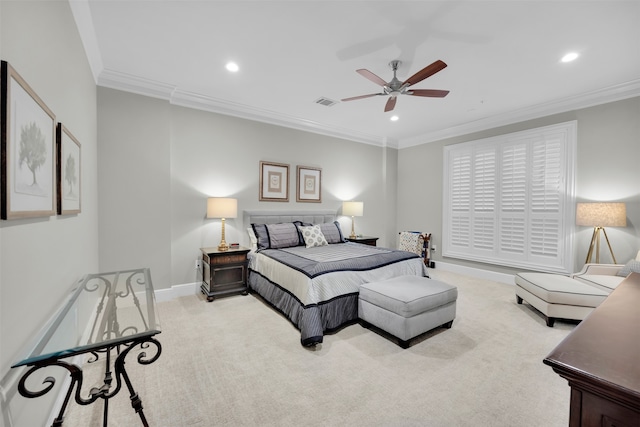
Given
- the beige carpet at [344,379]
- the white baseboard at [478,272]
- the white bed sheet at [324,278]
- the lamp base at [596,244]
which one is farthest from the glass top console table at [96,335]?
the white baseboard at [478,272]

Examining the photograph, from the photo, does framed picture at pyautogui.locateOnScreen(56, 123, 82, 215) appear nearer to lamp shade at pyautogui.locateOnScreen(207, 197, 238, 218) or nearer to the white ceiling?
the white ceiling

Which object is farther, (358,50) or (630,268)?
(630,268)

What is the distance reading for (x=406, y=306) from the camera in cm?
249

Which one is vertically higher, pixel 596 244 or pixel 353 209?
pixel 353 209

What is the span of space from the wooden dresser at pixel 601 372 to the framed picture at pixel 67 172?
2.54m

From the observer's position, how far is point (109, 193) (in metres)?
3.39

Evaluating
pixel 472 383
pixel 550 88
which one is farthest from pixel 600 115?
pixel 472 383

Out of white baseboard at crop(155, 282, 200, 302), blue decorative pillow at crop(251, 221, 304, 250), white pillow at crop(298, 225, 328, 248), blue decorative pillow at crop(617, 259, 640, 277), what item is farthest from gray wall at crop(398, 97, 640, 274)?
white baseboard at crop(155, 282, 200, 302)

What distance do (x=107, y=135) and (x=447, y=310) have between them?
4.36m

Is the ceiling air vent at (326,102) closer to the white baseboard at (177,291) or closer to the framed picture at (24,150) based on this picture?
the framed picture at (24,150)

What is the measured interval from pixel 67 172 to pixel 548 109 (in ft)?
19.3

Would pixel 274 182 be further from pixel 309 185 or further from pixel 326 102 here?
pixel 326 102

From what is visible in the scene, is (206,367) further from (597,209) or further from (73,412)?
(597,209)

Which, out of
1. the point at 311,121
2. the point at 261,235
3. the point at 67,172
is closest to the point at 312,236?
the point at 261,235
